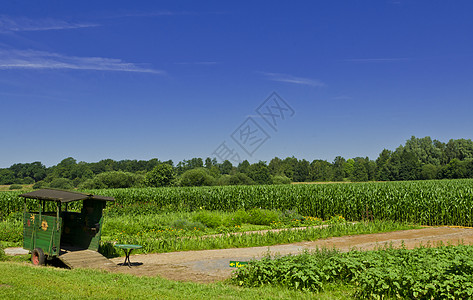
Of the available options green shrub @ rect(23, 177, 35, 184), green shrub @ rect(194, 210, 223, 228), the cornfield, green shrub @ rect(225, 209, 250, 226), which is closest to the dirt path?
the cornfield

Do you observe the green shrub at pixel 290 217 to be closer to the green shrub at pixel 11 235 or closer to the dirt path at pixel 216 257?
the dirt path at pixel 216 257

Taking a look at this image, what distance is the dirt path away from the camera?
31.1 feet

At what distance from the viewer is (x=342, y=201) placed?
79.9 ft

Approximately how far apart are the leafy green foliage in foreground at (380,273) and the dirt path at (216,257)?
1.28m

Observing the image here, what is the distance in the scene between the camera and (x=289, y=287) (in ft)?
24.9

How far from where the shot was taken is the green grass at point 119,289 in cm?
695

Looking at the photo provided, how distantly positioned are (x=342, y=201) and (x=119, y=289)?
1918cm

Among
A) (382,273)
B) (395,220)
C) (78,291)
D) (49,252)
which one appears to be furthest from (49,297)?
(395,220)

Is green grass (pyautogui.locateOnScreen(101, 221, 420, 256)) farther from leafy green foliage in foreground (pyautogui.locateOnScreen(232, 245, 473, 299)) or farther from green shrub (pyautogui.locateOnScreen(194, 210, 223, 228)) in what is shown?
leafy green foliage in foreground (pyautogui.locateOnScreen(232, 245, 473, 299))

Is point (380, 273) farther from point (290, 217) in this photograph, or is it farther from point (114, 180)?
point (114, 180)

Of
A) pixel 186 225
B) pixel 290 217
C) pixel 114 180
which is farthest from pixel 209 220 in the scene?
pixel 114 180

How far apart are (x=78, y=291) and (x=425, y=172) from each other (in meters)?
106

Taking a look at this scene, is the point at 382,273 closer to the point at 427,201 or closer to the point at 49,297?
the point at 49,297

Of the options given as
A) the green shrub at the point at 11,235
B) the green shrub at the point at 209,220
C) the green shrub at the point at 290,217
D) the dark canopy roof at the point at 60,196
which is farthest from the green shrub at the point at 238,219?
the dark canopy roof at the point at 60,196
